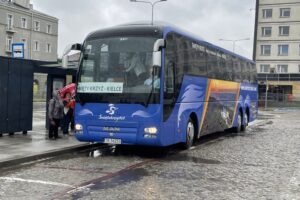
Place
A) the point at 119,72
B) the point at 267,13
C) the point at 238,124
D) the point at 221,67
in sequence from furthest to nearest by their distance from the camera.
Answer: the point at 267,13, the point at 238,124, the point at 221,67, the point at 119,72

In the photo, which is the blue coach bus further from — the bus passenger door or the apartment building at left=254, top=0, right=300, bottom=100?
the apartment building at left=254, top=0, right=300, bottom=100

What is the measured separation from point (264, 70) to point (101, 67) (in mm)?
70800

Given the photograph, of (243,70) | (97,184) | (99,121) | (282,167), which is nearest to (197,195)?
(97,184)

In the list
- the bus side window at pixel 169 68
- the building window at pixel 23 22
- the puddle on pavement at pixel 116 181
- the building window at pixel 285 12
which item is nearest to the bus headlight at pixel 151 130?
the bus side window at pixel 169 68

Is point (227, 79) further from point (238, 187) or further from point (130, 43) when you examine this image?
point (238, 187)

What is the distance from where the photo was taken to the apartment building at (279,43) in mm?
75312

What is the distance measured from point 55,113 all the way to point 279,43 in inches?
2733

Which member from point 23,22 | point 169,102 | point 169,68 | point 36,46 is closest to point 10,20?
point 23,22

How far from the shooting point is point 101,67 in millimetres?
11570

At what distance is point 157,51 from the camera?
35.3ft

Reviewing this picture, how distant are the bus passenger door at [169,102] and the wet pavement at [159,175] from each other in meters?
0.70

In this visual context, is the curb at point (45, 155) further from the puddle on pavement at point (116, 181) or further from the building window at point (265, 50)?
the building window at point (265, 50)

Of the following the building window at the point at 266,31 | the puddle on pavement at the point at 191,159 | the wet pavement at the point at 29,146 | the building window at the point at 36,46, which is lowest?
the puddle on pavement at the point at 191,159

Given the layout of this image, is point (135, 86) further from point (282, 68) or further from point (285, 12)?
point (285, 12)
